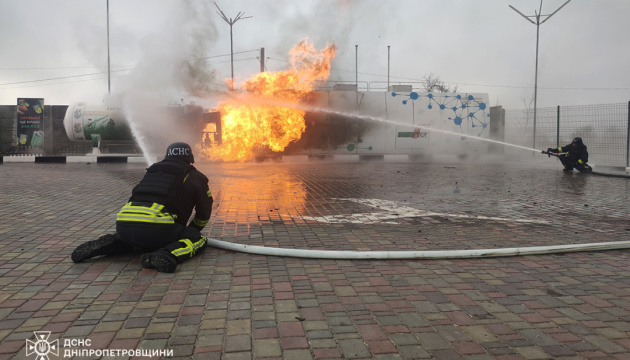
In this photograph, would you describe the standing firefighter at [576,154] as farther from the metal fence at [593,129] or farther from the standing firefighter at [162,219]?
the standing firefighter at [162,219]

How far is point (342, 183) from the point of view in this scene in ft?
37.7

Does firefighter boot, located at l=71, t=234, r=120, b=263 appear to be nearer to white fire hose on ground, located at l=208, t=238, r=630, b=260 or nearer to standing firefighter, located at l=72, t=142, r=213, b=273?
standing firefighter, located at l=72, t=142, r=213, b=273

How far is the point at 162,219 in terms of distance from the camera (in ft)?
13.9

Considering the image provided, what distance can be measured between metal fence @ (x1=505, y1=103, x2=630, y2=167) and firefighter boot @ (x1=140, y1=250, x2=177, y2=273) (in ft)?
55.8

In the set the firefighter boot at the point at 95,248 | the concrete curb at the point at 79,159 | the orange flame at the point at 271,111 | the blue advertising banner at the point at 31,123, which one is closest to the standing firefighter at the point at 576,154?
the orange flame at the point at 271,111

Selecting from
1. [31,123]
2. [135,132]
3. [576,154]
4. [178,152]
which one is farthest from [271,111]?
[31,123]

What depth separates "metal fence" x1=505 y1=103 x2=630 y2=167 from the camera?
15.5 metres

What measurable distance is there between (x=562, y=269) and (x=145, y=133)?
19228mm

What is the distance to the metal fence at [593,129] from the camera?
15.5 metres

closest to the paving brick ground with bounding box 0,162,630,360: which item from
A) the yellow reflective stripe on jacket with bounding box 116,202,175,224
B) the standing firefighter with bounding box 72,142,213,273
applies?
the standing firefighter with bounding box 72,142,213,273

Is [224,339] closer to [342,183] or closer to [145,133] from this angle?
[342,183]

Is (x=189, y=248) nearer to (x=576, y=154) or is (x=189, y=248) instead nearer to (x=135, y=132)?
(x=576, y=154)

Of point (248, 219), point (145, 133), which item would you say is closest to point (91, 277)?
point (248, 219)

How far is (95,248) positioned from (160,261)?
0.80 metres
